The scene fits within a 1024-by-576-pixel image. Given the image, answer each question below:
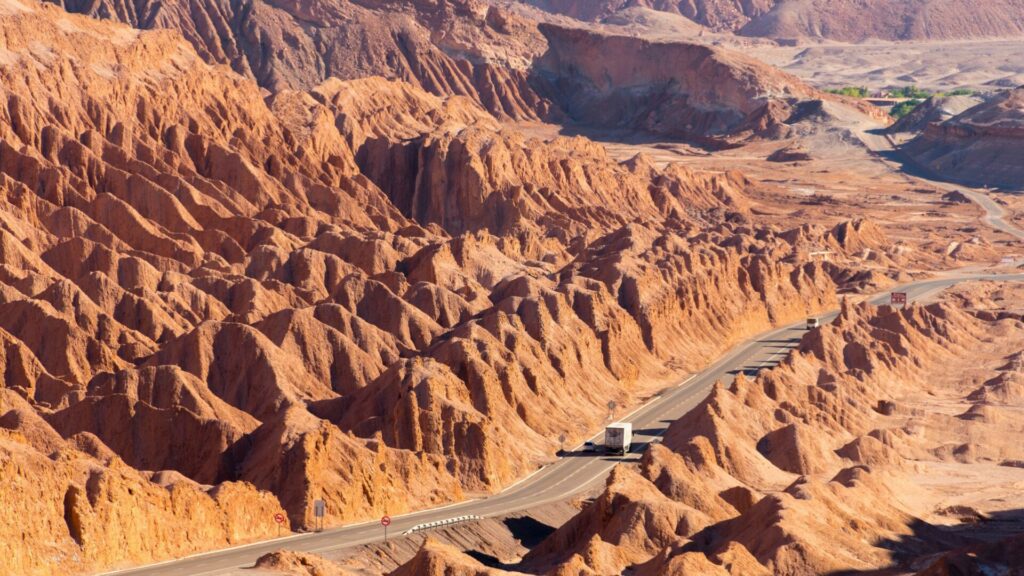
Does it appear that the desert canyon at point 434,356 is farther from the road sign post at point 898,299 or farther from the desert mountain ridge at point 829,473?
the road sign post at point 898,299

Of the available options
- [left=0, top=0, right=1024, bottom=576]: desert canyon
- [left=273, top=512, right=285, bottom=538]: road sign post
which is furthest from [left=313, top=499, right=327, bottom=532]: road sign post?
[left=273, top=512, right=285, bottom=538]: road sign post

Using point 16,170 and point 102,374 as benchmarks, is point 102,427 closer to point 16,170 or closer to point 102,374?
point 102,374

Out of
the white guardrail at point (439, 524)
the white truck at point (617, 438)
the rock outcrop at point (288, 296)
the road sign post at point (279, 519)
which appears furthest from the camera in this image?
the white truck at point (617, 438)

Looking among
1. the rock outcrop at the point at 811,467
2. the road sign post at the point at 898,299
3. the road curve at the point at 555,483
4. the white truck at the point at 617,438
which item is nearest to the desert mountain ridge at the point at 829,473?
the rock outcrop at the point at 811,467

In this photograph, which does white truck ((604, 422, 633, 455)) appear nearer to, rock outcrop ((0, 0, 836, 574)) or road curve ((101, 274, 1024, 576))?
road curve ((101, 274, 1024, 576))

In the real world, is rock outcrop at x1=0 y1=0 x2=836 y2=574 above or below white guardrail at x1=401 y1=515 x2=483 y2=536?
below

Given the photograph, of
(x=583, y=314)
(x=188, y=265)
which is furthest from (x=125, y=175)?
(x=583, y=314)

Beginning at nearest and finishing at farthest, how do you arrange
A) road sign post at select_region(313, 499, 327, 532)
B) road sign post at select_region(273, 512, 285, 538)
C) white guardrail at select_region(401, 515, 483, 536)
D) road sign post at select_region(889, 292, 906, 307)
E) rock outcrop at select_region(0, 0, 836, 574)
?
road sign post at select_region(273, 512, 285, 538) → road sign post at select_region(313, 499, 327, 532) → white guardrail at select_region(401, 515, 483, 536) → rock outcrop at select_region(0, 0, 836, 574) → road sign post at select_region(889, 292, 906, 307)

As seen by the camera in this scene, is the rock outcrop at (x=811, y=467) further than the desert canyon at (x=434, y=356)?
No

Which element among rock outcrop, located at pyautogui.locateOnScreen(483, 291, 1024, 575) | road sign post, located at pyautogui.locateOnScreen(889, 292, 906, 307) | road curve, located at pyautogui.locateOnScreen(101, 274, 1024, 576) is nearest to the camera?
road curve, located at pyautogui.locateOnScreen(101, 274, 1024, 576)
